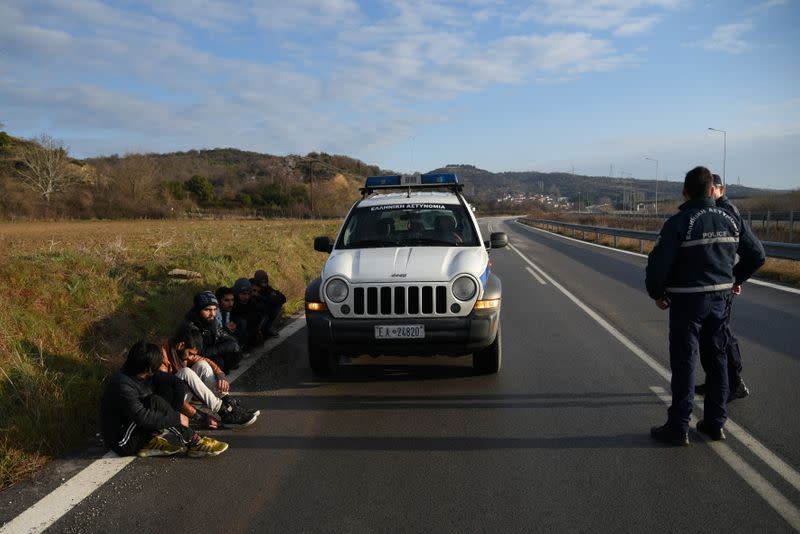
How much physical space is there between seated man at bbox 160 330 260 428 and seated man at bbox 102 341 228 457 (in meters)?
0.37

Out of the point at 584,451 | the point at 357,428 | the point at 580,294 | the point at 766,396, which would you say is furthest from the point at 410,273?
the point at 580,294

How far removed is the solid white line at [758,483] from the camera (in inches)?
140

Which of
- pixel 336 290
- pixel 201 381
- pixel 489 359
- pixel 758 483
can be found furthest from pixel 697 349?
pixel 201 381

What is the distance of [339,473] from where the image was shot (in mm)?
4238

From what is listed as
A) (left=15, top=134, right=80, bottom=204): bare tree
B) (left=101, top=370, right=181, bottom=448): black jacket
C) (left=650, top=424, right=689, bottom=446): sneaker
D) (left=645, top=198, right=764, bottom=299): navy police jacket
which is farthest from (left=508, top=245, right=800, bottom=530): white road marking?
(left=15, top=134, right=80, bottom=204): bare tree

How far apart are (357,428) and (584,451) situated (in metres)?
1.70

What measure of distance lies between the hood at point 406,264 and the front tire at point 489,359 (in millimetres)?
771

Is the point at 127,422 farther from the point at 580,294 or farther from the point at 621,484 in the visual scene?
the point at 580,294

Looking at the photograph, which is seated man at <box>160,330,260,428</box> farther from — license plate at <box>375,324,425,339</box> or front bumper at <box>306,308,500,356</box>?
license plate at <box>375,324,425,339</box>

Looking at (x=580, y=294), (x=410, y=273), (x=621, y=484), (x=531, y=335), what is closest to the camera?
(x=621, y=484)

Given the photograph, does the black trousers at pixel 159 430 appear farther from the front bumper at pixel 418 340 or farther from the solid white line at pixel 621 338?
the solid white line at pixel 621 338

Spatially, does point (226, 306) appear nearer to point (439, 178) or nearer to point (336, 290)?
point (336, 290)

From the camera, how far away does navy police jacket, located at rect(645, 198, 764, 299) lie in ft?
15.1

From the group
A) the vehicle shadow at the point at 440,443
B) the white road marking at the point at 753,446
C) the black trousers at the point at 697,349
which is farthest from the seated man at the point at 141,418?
the white road marking at the point at 753,446
